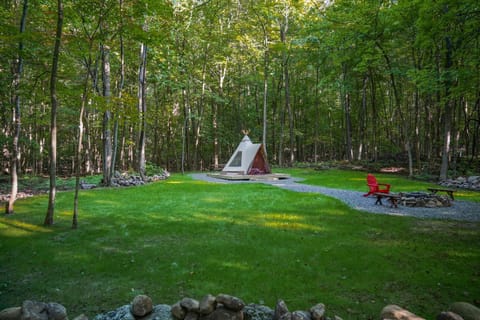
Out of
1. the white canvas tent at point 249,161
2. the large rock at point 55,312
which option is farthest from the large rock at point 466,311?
the white canvas tent at point 249,161

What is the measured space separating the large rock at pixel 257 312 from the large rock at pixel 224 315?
0.10 metres

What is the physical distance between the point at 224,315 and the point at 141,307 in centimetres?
99

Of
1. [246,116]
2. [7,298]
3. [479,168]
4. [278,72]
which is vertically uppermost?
[278,72]

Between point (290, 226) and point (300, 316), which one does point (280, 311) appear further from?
point (290, 226)

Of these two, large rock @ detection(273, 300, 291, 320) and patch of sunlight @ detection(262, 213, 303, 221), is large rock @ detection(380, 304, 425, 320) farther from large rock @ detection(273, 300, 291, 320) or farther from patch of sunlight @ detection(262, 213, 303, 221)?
patch of sunlight @ detection(262, 213, 303, 221)

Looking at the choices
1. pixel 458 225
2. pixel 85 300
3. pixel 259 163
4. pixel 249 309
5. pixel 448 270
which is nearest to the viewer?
pixel 249 309

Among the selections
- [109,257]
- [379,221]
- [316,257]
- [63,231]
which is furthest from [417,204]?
[63,231]

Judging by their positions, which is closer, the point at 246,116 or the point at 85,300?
the point at 85,300

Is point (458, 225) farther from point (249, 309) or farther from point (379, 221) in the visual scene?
point (249, 309)

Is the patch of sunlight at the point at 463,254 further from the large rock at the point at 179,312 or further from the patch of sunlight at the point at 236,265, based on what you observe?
the large rock at the point at 179,312

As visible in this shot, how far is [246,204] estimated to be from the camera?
10.1 meters

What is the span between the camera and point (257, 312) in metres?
3.35

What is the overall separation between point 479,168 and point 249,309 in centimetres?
2246

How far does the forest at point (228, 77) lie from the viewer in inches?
308
